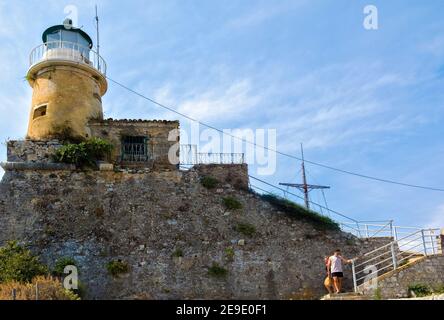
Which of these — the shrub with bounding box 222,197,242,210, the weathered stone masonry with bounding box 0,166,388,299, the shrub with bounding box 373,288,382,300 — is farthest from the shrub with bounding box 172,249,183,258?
the shrub with bounding box 373,288,382,300

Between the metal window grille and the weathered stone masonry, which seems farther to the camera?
the metal window grille

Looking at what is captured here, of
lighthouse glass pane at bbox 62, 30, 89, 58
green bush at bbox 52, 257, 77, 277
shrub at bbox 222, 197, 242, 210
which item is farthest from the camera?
lighthouse glass pane at bbox 62, 30, 89, 58

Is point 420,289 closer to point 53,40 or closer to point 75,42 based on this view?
point 75,42

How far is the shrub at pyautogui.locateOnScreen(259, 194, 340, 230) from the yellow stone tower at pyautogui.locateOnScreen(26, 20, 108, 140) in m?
9.42

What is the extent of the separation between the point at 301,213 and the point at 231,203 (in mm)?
3049

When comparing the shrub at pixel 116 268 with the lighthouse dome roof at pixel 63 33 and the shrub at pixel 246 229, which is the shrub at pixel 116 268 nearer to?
the shrub at pixel 246 229

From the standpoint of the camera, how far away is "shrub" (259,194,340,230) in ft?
72.1

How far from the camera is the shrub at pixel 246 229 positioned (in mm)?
21281

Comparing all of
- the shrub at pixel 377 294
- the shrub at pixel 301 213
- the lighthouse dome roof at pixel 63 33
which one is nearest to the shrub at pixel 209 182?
the shrub at pixel 301 213

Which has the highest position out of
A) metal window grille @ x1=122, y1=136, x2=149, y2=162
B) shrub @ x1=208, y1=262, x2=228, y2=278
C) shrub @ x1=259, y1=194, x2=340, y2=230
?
metal window grille @ x1=122, y1=136, x2=149, y2=162

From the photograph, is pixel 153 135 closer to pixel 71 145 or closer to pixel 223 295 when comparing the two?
pixel 71 145

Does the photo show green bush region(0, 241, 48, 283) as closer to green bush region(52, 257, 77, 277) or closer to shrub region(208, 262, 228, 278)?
green bush region(52, 257, 77, 277)

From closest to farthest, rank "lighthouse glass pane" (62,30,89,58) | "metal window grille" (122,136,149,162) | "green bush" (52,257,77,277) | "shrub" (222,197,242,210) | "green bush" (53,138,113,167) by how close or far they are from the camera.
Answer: "green bush" (52,257,77,277) < "shrub" (222,197,242,210) < "green bush" (53,138,113,167) < "metal window grille" (122,136,149,162) < "lighthouse glass pane" (62,30,89,58)

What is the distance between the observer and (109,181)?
2209cm
